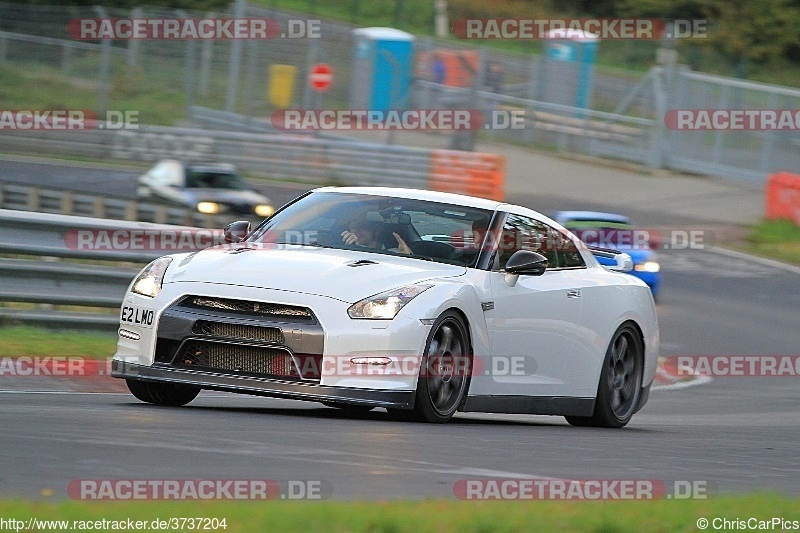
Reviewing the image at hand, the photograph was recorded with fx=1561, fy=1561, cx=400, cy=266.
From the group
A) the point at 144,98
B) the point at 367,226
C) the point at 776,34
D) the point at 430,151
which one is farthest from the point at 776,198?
the point at 367,226

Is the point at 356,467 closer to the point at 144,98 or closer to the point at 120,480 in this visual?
the point at 120,480

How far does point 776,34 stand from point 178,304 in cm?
4472

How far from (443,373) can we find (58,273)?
16.6ft

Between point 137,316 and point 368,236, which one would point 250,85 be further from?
point 137,316

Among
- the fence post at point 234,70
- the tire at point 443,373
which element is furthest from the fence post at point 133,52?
the tire at point 443,373

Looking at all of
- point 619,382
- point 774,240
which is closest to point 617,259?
point 619,382

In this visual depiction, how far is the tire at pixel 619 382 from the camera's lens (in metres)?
10.8

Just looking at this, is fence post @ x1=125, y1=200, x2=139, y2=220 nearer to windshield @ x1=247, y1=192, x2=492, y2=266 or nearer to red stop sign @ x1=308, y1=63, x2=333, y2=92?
red stop sign @ x1=308, y1=63, x2=333, y2=92

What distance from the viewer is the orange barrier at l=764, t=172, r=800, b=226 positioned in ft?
104

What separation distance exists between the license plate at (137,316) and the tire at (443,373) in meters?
1.55

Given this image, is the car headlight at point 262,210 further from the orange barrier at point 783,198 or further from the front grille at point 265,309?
the front grille at point 265,309

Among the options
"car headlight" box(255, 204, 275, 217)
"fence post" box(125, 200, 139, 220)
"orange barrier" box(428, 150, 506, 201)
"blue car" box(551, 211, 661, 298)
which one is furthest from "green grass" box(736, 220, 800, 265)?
"fence post" box(125, 200, 139, 220)

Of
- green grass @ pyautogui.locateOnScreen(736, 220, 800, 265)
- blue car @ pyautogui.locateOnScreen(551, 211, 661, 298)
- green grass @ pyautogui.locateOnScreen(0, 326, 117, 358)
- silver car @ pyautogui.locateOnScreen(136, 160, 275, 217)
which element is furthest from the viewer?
green grass @ pyautogui.locateOnScreen(736, 220, 800, 265)

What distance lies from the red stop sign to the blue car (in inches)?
618
